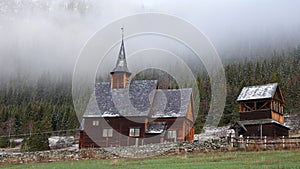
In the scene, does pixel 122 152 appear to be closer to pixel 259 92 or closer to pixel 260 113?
pixel 260 113

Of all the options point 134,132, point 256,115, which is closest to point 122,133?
point 134,132

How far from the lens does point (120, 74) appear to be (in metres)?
54.7

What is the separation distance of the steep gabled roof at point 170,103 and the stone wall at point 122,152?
12999mm

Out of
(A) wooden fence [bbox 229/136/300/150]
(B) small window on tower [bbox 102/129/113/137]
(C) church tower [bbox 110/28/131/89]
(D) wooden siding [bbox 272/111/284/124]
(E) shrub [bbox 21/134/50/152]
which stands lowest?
(E) shrub [bbox 21/134/50/152]

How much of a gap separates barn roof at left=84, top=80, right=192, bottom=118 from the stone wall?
1215cm

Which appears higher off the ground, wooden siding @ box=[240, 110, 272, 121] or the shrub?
wooden siding @ box=[240, 110, 272, 121]

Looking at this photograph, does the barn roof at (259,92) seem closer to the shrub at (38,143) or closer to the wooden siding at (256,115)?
the wooden siding at (256,115)

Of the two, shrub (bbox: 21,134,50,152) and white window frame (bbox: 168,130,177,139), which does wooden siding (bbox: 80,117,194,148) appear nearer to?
white window frame (bbox: 168,130,177,139)

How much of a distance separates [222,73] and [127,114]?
81.9 metres

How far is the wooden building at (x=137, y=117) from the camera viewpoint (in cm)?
4788

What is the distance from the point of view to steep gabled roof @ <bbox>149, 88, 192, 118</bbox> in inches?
1922

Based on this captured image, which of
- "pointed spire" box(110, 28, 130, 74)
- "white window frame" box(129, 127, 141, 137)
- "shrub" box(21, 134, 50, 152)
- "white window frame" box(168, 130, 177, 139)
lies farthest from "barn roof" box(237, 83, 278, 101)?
"shrub" box(21, 134, 50, 152)

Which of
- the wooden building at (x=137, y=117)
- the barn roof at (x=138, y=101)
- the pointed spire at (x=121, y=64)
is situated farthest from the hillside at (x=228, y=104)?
the pointed spire at (x=121, y=64)

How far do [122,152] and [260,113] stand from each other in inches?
694
